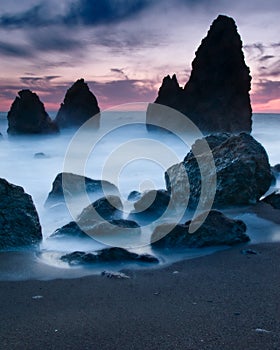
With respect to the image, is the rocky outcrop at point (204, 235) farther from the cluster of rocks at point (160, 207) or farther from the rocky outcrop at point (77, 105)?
the rocky outcrop at point (77, 105)

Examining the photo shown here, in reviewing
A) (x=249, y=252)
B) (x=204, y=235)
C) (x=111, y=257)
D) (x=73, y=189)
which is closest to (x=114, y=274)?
(x=111, y=257)

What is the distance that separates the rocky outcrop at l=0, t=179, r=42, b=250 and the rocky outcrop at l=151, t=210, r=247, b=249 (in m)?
1.45

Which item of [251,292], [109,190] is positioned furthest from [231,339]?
[109,190]

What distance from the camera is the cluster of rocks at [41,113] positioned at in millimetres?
31812

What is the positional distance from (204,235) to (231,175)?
2220mm

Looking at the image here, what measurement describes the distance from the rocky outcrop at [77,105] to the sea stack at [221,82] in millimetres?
10729

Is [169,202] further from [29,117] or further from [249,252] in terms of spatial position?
[29,117]

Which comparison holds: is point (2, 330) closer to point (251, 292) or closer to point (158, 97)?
point (251, 292)

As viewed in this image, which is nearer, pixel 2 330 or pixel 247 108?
pixel 2 330

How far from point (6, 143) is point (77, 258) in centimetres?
2540

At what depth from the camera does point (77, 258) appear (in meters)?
3.99

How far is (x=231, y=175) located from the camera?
6344mm

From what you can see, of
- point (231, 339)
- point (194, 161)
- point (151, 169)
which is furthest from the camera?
point (151, 169)

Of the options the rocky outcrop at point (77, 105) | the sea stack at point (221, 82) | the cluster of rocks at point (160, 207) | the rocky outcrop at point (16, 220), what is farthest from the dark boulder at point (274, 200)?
the rocky outcrop at point (77, 105)
